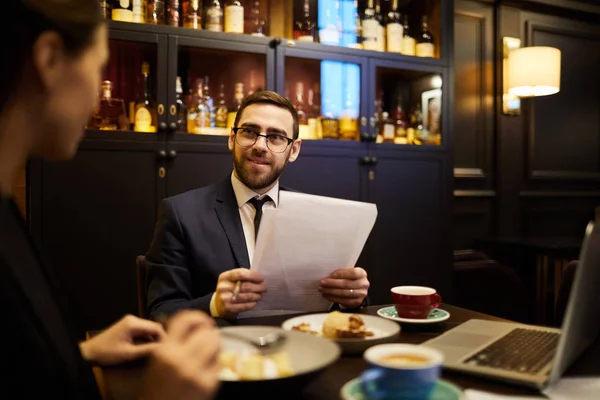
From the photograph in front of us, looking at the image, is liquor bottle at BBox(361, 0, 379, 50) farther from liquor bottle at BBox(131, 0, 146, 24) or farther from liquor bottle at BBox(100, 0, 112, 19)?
liquor bottle at BBox(100, 0, 112, 19)

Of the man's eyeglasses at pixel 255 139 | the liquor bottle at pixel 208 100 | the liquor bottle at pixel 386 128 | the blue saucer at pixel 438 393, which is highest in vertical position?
the liquor bottle at pixel 208 100

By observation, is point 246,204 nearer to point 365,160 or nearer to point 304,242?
point 304,242

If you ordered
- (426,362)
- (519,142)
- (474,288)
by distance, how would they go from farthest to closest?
1. (519,142)
2. (474,288)
3. (426,362)

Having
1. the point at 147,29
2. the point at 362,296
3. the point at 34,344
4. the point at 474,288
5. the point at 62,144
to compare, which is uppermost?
the point at 147,29

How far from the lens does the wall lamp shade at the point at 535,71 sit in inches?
123

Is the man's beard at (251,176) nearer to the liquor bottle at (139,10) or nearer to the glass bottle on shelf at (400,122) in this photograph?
the liquor bottle at (139,10)

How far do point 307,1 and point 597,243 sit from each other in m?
2.24

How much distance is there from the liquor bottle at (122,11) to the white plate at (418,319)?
5.70 ft

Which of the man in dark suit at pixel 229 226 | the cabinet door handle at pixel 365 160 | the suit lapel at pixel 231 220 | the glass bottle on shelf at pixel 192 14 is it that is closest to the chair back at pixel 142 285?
the man in dark suit at pixel 229 226

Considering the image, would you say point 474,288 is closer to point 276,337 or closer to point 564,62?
point 564,62

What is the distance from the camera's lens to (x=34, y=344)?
1.92ft

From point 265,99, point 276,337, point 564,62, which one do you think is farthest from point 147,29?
point 564,62

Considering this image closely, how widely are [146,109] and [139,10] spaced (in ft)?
1.46

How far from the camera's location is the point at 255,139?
1782mm
